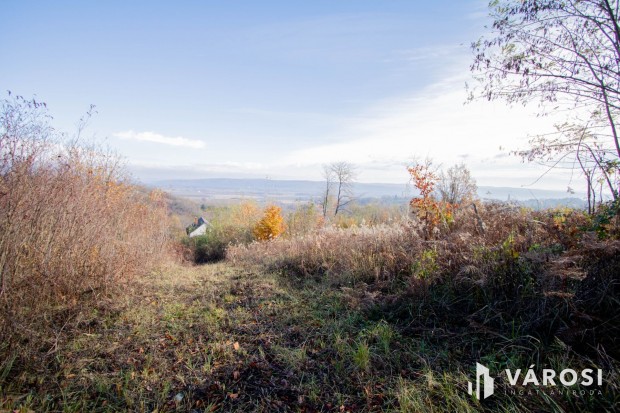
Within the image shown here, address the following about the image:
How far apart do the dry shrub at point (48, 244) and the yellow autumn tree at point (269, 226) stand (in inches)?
583

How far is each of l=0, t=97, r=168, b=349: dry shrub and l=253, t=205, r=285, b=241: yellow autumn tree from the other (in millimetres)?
14814

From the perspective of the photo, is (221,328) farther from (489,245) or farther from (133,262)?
(489,245)

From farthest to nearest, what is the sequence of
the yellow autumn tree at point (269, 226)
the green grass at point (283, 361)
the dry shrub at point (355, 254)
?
the yellow autumn tree at point (269, 226) → the dry shrub at point (355, 254) → the green grass at point (283, 361)

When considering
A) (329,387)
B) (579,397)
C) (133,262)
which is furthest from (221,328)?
(579,397)

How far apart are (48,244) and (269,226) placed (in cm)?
1692

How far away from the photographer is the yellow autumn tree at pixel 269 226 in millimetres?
20406

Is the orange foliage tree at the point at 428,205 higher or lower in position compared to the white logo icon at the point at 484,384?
higher

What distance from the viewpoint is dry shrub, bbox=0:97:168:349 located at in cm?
324

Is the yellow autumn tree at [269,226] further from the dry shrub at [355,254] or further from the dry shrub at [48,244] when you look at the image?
the dry shrub at [48,244]

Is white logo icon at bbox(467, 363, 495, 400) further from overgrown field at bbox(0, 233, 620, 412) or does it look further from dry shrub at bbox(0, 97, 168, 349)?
dry shrub at bbox(0, 97, 168, 349)

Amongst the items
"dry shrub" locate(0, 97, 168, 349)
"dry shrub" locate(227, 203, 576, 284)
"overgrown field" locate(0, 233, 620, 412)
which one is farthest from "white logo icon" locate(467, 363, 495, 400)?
"dry shrub" locate(0, 97, 168, 349)

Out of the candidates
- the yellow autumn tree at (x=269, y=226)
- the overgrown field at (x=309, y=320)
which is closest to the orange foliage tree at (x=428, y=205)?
the overgrown field at (x=309, y=320)

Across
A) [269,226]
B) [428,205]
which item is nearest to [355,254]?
[428,205]

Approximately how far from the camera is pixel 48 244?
380 cm
